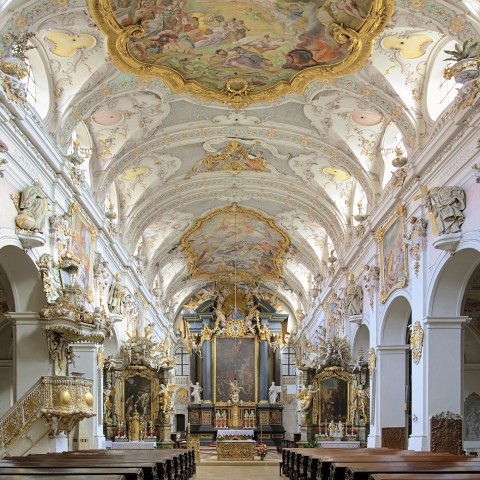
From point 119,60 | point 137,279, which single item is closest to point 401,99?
point 119,60

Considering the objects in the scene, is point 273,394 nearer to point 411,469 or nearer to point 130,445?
point 130,445

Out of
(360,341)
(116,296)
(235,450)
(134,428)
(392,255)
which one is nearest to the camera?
(392,255)

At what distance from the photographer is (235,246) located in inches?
1499

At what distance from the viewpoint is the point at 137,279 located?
102ft

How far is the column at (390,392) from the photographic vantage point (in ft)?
72.6

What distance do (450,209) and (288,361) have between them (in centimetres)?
3349

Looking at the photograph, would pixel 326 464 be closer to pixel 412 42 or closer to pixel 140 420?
pixel 412 42

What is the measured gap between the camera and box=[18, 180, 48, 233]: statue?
1573 cm

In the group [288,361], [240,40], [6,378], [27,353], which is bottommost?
[288,361]

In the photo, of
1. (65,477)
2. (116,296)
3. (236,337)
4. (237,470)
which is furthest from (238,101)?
(236,337)

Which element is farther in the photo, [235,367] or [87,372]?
[235,367]

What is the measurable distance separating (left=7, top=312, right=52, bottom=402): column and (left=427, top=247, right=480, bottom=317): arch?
841 cm

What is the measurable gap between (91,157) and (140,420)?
10.1 m

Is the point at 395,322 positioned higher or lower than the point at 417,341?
higher
